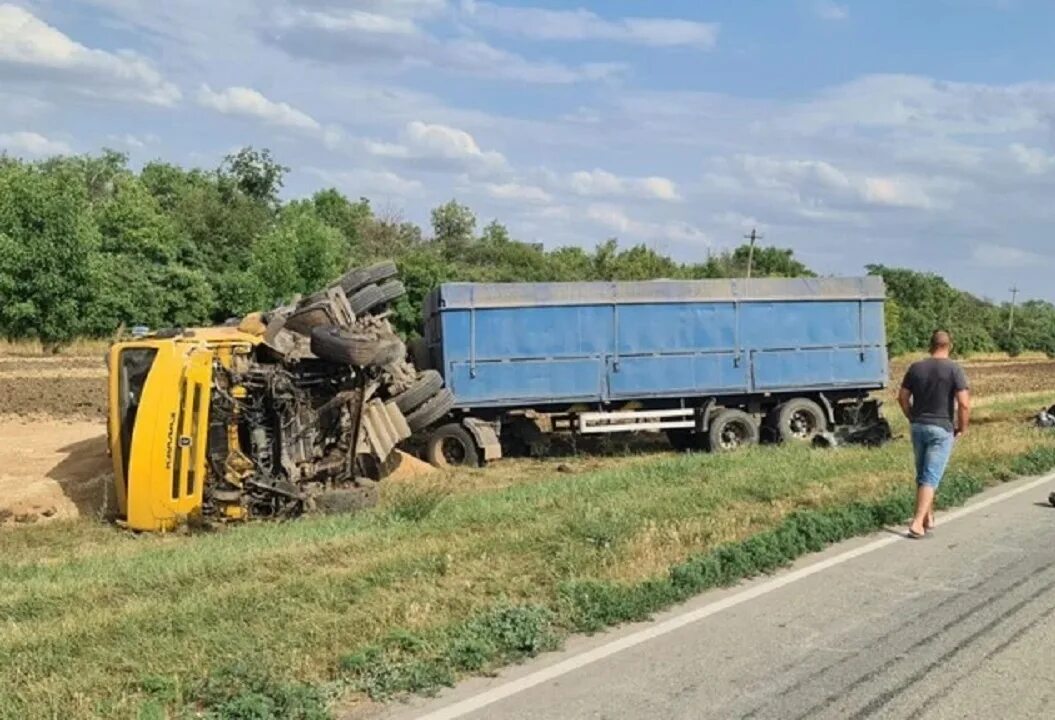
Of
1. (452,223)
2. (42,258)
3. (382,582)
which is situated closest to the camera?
(382,582)

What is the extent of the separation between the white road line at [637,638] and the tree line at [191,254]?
21.2 meters

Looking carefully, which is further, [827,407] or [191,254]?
[191,254]

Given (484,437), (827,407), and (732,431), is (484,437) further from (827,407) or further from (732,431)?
(827,407)

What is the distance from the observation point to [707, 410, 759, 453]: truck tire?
17594 mm

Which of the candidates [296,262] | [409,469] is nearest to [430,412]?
[409,469]

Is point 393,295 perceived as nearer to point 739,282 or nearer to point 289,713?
point 739,282

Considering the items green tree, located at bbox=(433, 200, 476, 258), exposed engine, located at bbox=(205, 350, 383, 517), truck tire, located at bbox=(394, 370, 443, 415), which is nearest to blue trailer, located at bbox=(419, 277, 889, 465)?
truck tire, located at bbox=(394, 370, 443, 415)

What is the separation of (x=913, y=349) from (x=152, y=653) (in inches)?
2901

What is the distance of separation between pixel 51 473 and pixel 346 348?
4.94 metres

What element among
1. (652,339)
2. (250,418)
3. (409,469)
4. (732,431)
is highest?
(652,339)

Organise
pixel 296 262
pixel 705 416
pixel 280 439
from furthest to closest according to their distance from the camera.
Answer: pixel 296 262 → pixel 705 416 → pixel 280 439

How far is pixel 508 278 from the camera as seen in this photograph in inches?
1984

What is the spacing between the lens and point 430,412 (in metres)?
14.9

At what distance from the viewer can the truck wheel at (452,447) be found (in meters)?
16.3
